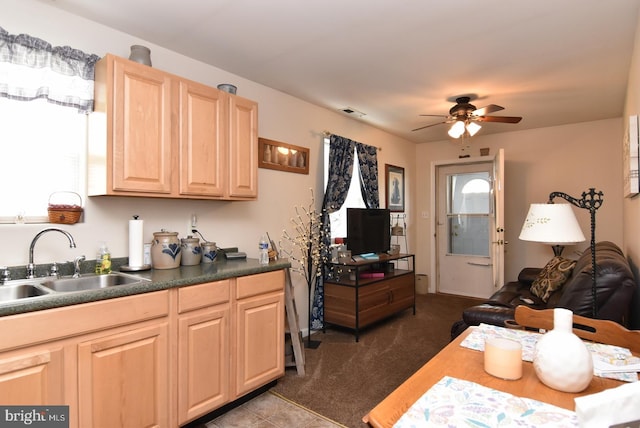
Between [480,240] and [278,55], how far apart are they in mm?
4272

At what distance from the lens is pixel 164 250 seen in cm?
233

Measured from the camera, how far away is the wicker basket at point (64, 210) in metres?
2.03

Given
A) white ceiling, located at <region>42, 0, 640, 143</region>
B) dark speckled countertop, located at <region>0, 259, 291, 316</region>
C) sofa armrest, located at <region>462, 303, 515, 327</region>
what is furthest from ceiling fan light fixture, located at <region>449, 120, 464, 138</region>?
dark speckled countertop, located at <region>0, 259, 291, 316</region>

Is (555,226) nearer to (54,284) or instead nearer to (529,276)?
(54,284)

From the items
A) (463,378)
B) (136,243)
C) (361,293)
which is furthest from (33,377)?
(361,293)

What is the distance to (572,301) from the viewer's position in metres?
2.13

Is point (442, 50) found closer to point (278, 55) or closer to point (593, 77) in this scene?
point (278, 55)

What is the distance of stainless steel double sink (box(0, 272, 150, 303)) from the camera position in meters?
1.77

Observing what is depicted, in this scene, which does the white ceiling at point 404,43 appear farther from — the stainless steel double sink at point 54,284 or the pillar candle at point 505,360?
the pillar candle at point 505,360

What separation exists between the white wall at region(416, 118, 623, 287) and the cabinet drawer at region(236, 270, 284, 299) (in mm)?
3961

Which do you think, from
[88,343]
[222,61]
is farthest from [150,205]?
[222,61]

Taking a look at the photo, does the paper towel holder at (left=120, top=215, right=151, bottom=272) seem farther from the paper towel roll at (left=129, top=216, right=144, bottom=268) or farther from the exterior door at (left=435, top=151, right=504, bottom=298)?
the exterior door at (left=435, top=151, right=504, bottom=298)

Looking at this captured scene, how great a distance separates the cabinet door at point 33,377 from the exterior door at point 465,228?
17.0 ft

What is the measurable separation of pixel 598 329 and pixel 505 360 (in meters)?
0.65
